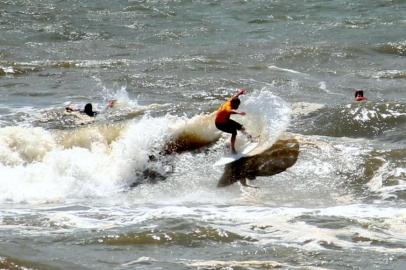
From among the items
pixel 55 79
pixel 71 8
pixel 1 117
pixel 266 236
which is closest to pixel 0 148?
pixel 1 117

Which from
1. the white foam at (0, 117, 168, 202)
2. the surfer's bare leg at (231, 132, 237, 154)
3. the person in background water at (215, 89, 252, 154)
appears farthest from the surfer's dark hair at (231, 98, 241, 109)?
the white foam at (0, 117, 168, 202)

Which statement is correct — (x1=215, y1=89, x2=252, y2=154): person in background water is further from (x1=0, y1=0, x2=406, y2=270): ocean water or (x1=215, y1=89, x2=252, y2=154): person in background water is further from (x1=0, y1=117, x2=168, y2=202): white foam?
(x1=0, y1=117, x2=168, y2=202): white foam

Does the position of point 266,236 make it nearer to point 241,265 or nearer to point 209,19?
point 241,265

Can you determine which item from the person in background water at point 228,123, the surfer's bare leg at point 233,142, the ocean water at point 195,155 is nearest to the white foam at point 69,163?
the ocean water at point 195,155

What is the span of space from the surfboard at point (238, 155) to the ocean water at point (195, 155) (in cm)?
17

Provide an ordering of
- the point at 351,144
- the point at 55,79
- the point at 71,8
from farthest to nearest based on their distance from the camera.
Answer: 1. the point at 71,8
2. the point at 55,79
3. the point at 351,144

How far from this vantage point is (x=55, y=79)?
22.8 m

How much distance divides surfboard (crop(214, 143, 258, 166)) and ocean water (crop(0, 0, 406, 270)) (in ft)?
0.57

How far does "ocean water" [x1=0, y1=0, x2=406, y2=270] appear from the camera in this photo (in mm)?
9367

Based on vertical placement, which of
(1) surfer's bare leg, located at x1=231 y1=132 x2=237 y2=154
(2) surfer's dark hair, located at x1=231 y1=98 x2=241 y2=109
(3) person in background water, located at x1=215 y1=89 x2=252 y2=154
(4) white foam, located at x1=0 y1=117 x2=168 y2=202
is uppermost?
(2) surfer's dark hair, located at x1=231 y1=98 x2=241 y2=109

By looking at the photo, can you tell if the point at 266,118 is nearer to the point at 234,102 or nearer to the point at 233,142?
the point at 234,102

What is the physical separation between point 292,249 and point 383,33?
22.6 m

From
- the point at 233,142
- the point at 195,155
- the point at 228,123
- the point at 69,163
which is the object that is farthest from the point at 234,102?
the point at 69,163

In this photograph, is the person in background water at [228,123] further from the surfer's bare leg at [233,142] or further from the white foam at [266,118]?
the white foam at [266,118]
